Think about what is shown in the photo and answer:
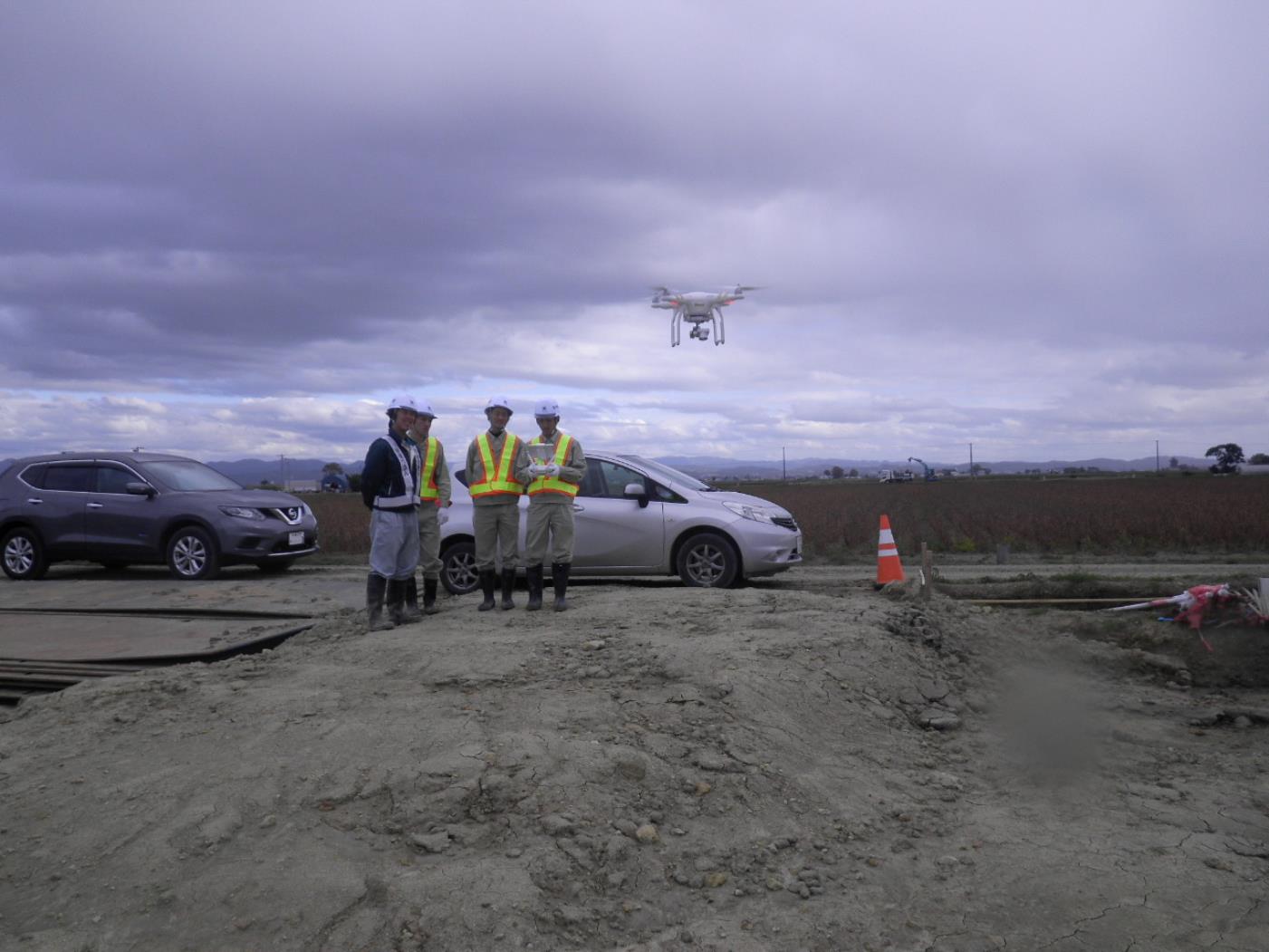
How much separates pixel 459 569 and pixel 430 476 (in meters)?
2.28

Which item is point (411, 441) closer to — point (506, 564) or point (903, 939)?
point (506, 564)

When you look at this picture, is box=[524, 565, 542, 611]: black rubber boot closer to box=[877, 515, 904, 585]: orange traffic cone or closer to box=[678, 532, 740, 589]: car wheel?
box=[678, 532, 740, 589]: car wheel

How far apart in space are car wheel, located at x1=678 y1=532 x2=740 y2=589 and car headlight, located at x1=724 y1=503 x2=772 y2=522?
0.34m

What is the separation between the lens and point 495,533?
875 cm

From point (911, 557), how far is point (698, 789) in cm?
1304

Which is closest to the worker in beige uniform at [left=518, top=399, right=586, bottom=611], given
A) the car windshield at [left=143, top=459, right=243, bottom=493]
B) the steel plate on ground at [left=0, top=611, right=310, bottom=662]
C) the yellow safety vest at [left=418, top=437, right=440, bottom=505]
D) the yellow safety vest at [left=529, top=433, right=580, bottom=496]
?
the yellow safety vest at [left=529, top=433, right=580, bottom=496]

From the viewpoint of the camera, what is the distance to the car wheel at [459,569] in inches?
429

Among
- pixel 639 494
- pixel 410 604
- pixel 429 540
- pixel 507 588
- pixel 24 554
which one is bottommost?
pixel 410 604

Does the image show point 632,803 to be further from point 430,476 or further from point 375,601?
point 430,476

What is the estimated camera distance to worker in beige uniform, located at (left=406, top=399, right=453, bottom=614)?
8.88 meters

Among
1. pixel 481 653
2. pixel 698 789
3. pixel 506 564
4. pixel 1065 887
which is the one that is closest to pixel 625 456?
pixel 506 564

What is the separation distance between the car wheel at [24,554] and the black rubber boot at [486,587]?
8.39 meters

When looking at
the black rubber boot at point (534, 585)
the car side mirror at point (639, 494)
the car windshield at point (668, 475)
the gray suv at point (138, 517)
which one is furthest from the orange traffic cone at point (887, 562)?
the gray suv at point (138, 517)

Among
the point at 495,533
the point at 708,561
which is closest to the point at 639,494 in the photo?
the point at 708,561
